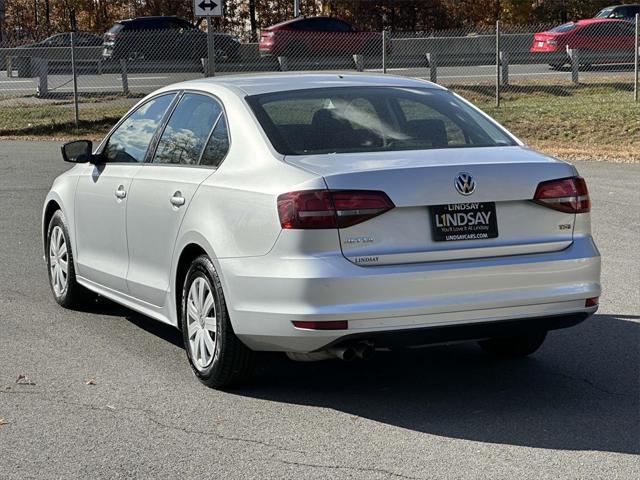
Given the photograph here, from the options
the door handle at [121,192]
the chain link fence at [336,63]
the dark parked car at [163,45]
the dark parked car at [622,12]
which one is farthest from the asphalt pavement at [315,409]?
the dark parked car at [622,12]

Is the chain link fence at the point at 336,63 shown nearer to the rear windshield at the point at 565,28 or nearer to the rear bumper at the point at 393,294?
the rear windshield at the point at 565,28

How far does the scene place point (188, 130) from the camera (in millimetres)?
7211

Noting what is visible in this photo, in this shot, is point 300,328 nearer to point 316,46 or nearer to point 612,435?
point 612,435

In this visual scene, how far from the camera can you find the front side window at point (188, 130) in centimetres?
698

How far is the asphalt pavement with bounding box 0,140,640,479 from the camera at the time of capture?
5250mm

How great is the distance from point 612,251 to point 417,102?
4.27 metres

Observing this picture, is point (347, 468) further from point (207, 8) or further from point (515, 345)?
point (207, 8)

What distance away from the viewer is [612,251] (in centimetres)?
1080

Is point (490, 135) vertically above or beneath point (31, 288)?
above

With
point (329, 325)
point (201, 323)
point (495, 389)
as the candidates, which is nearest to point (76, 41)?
point (201, 323)

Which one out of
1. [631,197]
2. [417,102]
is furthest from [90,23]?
[417,102]

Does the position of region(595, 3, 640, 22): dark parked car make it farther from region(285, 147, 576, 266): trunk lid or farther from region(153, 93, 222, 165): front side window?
region(285, 147, 576, 266): trunk lid

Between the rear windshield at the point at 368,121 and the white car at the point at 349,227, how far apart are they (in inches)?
0.4

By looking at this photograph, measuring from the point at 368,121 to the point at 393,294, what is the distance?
4.31ft
